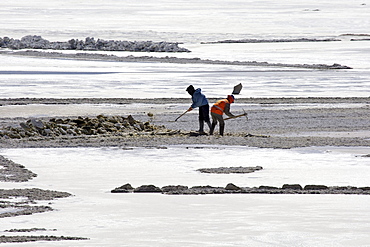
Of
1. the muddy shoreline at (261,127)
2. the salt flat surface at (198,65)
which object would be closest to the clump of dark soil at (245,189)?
the muddy shoreline at (261,127)

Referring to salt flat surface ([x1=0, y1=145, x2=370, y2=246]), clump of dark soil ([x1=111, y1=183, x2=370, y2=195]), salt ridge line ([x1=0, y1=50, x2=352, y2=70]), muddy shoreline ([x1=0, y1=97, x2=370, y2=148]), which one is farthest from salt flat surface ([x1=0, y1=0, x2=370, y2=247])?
salt ridge line ([x1=0, y1=50, x2=352, y2=70])

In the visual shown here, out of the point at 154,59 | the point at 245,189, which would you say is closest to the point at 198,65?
the point at 154,59

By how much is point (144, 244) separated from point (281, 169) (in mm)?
5656

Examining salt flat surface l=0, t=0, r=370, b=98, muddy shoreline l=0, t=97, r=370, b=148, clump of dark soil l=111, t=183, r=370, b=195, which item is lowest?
muddy shoreline l=0, t=97, r=370, b=148

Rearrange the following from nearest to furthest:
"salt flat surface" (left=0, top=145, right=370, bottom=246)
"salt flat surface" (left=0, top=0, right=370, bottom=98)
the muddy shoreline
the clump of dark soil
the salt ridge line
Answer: "salt flat surface" (left=0, top=145, right=370, bottom=246)
the clump of dark soil
the muddy shoreline
"salt flat surface" (left=0, top=0, right=370, bottom=98)
the salt ridge line

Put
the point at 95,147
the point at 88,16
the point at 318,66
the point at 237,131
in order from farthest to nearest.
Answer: the point at 88,16, the point at 318,66, the point at 237,131, the point at 95,147

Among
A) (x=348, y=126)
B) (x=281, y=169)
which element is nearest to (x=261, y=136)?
(x=348, y=126)

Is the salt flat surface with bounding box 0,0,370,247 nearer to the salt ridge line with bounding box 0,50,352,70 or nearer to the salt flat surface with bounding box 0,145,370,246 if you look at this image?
the salt flat surface with bounding box 0,145,370,246

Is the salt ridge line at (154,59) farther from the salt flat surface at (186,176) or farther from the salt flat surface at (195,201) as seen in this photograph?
the salt flat surface at (195,201)

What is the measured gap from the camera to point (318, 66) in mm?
35500

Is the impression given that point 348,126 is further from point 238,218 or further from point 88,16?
point 88,16

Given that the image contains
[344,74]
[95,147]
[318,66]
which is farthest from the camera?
[318,66]

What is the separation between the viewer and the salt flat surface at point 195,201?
26.1ft

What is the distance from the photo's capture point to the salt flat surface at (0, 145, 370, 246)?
7.94m
